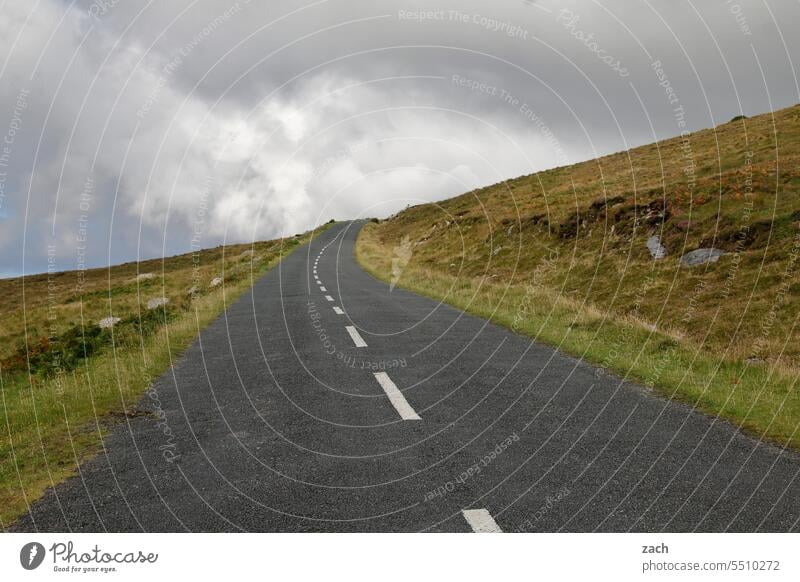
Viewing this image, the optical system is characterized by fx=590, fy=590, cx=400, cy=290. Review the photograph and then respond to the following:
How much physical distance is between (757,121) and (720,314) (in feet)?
141

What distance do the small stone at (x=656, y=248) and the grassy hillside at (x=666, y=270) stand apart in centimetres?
22

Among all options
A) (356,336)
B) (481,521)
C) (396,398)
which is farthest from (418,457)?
(356,336)

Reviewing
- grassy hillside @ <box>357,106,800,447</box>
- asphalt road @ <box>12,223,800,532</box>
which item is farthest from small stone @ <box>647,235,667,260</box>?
asphalt road @ <box>12,223,800,532</box>

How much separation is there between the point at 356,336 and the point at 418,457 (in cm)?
653

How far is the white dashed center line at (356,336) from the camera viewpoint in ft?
35.7

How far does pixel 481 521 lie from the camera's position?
13.1 ft

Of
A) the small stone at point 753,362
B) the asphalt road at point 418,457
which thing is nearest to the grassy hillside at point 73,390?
the asphalt road at point 418,457

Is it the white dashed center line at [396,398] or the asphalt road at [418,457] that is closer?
the asphalt road at [418,457]

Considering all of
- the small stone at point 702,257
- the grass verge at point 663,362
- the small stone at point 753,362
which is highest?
the small stone at point 702,257

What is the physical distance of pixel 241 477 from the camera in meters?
4.91

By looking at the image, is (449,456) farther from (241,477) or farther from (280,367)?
(280,367)
